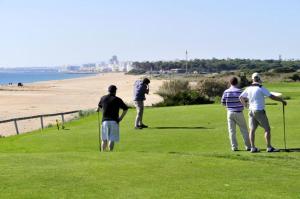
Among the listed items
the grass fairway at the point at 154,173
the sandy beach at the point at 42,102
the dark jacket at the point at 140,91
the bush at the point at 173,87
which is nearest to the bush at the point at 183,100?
the bush at the point at 173,87

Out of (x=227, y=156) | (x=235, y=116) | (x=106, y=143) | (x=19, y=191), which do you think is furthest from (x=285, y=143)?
(x=19, y=191)

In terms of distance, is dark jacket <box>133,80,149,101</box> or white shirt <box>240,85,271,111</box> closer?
white shirt <box>240,85,271,111</box>

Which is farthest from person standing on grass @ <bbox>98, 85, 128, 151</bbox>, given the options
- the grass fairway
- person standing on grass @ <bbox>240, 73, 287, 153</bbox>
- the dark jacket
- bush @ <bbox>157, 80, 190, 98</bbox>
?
bush @ <bbox>157, 80, 190, 98</bbox>

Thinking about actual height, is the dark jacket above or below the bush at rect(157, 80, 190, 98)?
above

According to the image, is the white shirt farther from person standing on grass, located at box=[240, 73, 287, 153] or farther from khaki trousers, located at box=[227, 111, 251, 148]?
khaki trousers, located at box=[227, 111, 251, 148]

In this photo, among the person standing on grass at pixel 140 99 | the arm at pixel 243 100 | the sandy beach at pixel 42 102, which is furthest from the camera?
the sandy beach at pixel 42 102

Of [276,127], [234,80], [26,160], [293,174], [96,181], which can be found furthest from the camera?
[276,127]

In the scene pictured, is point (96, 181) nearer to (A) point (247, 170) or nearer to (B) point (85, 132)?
(A) point (247, 170)

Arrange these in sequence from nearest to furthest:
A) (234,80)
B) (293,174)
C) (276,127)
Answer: (293,174) → (234,80) → (276,127)

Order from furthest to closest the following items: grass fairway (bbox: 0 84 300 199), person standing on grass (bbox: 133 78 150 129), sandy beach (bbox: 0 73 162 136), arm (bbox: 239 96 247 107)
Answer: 1. sandy beach (bbox: 0 73 162 136)
2. person standing on grass (bbox: 133 78 150 129)
3. arm (bbox: 239 96 247 107)
4. grass fairway (bbox: 0 84 300 199)

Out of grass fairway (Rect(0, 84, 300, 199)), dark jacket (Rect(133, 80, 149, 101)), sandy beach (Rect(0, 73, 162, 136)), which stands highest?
dark jacket (Rect(133, 80, 149, 101))

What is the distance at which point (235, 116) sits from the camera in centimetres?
1497

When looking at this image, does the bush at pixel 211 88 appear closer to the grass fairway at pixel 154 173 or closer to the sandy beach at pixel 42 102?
the sandy beach at pixel 42 102

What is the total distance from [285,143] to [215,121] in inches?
289
